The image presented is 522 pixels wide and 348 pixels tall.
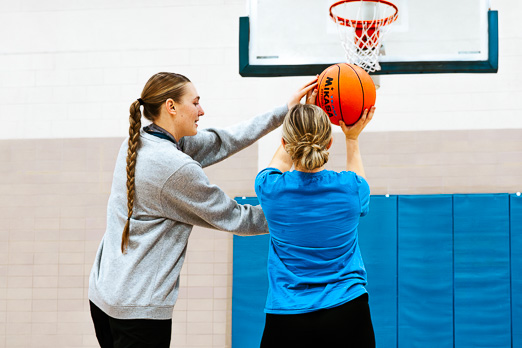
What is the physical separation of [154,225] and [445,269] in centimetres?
326

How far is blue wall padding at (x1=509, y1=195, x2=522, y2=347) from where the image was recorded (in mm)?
4562

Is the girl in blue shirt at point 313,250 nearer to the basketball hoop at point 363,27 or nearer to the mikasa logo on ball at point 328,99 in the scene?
the mikasa logo on ball at point 328,99

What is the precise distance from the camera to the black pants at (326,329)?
6.17 ft

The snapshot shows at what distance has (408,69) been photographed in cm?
345

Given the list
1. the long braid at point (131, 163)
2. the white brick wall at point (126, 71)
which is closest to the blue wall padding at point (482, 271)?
the white brick wall at point (126, 71)

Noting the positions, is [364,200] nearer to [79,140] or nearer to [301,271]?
[301,271]

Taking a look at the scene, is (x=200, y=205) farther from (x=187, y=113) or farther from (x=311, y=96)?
(x=311, y=96)

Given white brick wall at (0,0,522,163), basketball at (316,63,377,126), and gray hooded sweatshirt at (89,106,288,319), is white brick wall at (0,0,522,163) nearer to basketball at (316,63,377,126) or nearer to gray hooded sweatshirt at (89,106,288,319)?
basketball at (316,63,377,126)

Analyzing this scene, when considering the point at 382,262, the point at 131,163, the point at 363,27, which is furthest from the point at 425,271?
→ the point at 131,163

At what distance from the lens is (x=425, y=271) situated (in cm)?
466

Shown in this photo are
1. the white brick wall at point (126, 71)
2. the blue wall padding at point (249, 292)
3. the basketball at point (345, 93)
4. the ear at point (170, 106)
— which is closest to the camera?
the ear at point (170, 106)

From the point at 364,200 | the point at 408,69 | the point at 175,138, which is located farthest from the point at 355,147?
the point at 408,69

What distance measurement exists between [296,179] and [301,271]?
0.33 m

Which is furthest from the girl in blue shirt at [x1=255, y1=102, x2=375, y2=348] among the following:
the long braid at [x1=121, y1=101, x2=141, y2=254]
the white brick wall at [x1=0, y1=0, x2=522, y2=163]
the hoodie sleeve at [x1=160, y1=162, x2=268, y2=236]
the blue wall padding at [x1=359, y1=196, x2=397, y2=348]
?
the white brick wall at [x1=0, y1=0, x2=522, y2=163]
